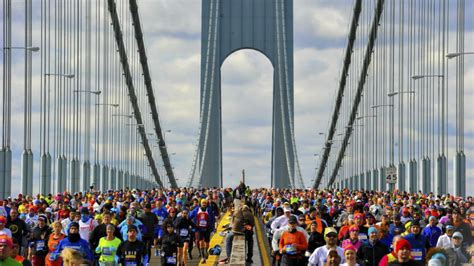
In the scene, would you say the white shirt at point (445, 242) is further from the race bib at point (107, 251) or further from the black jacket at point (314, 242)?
the race bib at point (107, 251)

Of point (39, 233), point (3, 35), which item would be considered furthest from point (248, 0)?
point (39, 233)

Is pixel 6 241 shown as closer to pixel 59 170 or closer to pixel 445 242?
pixel 445 242

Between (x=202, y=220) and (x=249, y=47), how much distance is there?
3753 inches

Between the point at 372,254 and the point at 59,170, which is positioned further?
the point at 59,170

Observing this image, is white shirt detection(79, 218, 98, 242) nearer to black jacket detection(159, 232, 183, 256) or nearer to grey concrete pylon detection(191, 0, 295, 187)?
black jacket detection(159, 232, 183, 256)

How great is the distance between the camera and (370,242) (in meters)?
15.2

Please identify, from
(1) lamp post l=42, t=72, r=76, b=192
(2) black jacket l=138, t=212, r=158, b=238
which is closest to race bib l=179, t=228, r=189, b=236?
(2) black jacket l=138, t=212, r=158, b=238

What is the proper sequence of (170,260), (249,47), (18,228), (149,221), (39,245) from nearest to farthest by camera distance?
1. (39,245)
2. (170,260)
3. (18,228)
4. (149,221)
5. (249,47)

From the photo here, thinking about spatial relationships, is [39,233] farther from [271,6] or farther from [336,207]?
[271,6]

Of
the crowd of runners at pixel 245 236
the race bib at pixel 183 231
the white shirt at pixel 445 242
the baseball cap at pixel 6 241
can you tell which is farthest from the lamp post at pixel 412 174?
the baseball cap at pixel 6 241

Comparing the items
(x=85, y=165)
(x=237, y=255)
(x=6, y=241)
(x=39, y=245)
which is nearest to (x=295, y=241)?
(x=237, y=255)

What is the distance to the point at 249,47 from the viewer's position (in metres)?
120

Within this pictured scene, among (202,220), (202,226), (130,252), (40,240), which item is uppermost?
(202,220)

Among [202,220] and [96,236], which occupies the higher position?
[202,220]
